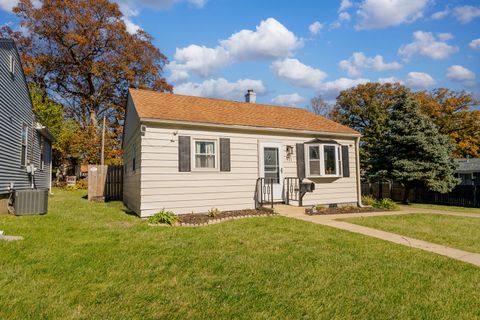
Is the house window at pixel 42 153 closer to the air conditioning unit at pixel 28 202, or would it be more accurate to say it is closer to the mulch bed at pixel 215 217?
the air conditioning unit at pixel 28 202

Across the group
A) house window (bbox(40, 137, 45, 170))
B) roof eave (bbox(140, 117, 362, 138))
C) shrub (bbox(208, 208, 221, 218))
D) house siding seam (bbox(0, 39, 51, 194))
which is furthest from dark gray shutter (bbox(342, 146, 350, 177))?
house window (bbox(40, 137, 45, 170))

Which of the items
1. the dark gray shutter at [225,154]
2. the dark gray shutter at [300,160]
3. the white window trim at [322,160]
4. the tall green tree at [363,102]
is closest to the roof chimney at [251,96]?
the dark gray shutter at [300,160]

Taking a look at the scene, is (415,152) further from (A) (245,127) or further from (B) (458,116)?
(B) (458,116)

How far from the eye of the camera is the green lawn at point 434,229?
607cm

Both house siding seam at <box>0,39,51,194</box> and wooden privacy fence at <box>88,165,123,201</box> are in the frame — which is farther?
wooden privacy fence at <box>88,165,123,201</box>

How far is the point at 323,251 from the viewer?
16.4 ft

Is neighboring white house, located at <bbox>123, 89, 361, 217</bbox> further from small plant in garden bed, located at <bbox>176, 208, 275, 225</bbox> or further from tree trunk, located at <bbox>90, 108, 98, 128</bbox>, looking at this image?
tree trunk, located at <bbox>90, 108, 98, 128</bbox>

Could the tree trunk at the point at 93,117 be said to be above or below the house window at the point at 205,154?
above

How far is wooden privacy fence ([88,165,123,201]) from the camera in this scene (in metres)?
13.6

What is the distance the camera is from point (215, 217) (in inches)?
330

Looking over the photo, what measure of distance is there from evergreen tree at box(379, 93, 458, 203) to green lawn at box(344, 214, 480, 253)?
6.44 m

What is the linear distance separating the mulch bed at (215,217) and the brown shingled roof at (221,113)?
9.58ft

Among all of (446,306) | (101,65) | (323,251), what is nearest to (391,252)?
(323,251)

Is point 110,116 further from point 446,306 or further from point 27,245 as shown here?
point 446,306
